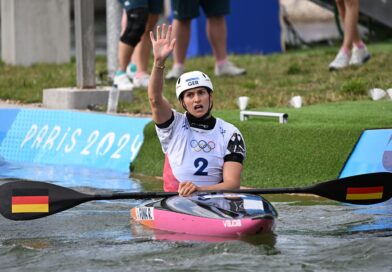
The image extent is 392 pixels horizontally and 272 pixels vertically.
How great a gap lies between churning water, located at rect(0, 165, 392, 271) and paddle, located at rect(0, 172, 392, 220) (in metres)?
0.18

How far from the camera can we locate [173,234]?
839 centimetres

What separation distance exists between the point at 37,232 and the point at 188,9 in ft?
20.1

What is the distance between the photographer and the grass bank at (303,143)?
33.1 feet

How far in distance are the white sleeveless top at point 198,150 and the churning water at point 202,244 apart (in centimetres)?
56

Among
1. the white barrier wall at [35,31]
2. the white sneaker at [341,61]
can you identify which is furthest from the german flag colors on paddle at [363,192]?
the white barrier wall at [35,31]

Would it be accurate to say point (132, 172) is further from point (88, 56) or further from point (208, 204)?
point (208, 204)

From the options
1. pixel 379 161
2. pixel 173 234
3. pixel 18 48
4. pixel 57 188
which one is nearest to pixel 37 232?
pixel 57 188

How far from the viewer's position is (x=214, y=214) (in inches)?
319

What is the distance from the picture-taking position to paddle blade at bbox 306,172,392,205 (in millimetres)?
8695

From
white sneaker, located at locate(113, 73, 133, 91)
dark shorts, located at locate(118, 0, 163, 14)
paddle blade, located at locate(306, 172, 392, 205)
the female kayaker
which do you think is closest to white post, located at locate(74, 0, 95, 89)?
white sneaker, located at locate(113, 73, 133, 91)

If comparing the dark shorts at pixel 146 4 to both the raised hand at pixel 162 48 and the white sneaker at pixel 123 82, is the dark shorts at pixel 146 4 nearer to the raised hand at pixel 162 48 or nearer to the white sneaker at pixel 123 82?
the white sneaker at pixel 123 82

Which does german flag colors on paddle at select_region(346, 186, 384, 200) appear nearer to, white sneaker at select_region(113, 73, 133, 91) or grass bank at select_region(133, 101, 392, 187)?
grass bank at select_region(133, 101, 392, 187)

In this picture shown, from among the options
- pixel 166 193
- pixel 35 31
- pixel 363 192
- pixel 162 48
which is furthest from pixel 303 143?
pixel 35 31

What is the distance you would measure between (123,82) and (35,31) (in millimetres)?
6107
